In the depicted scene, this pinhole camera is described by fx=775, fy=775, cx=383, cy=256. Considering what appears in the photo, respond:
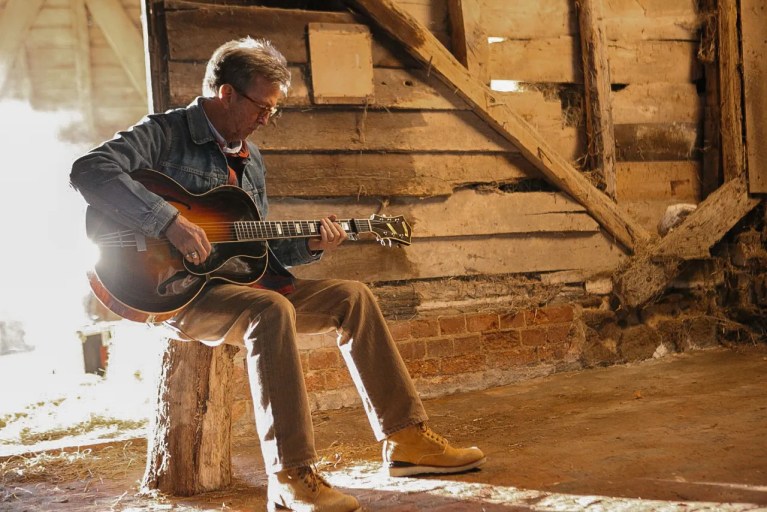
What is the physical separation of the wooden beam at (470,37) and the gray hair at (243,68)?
5.87 ft

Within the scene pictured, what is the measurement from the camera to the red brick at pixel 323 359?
13.9 feet

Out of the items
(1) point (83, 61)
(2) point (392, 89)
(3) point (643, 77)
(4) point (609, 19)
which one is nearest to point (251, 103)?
(2) point (392, 89)

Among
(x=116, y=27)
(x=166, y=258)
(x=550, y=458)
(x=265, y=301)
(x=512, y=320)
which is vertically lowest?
(x=550, y=458)

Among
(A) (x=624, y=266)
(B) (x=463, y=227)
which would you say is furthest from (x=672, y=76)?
(B) (x=463, y=227)

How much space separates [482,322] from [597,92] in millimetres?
1629

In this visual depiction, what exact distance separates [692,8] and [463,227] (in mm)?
2290

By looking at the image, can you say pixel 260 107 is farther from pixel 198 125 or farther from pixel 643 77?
pixel 643 77

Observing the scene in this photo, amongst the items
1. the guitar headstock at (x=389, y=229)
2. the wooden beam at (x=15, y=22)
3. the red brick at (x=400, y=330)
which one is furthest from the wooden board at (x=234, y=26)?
the wooden beam at (x=15, y=22)

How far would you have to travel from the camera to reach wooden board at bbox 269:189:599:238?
4270 mm

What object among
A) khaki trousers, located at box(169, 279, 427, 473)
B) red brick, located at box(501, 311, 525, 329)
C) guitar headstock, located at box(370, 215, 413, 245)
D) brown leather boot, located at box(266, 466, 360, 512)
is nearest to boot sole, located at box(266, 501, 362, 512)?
brown leather boot, located at box(266, 466, 360, 512)

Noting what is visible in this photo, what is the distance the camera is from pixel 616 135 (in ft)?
16.5

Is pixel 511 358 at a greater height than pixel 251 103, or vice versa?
pixel 251 103

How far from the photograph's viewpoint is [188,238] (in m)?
2.58

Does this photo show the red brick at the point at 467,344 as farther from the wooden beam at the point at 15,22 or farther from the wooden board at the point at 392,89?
the wooden beam at the point at 15,22
